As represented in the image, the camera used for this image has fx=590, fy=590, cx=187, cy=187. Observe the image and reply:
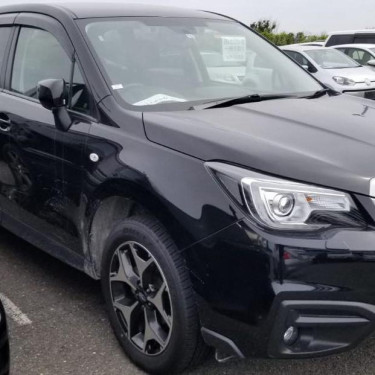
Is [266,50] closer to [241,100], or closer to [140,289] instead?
[241,100]

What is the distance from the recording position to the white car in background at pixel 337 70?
11375 millimetres

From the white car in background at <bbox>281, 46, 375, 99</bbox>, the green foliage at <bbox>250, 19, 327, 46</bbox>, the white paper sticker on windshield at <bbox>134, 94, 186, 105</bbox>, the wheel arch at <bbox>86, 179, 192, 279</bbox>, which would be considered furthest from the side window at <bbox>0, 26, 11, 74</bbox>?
the green foliage at <bbox>250, 19, 327, 46</bbox>

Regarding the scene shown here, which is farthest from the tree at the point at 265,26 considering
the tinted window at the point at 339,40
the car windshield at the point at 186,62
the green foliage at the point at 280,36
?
the car windshield at the point at 186,62

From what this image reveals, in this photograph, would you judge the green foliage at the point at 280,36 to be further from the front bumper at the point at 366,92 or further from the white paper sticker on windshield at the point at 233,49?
the white paper sticker on windshield at the point at 233,49

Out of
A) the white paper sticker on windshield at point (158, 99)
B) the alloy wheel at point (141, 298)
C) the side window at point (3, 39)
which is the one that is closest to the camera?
the alloy wheel at point (141, 298)

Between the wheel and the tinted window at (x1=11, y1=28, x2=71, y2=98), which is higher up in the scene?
the tinted window at (x1=11, y1=28, x2=71, y2=98)

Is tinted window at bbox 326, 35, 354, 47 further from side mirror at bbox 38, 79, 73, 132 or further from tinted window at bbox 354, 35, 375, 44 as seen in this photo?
side mirror at bbox 38, 79, 73, 132

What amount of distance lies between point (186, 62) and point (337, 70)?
30.6 ft

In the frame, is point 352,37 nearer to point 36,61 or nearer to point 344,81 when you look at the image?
point 344,81

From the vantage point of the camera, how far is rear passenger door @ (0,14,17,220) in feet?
11.9

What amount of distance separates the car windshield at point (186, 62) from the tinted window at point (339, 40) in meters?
14.5

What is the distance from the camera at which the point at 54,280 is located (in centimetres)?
386

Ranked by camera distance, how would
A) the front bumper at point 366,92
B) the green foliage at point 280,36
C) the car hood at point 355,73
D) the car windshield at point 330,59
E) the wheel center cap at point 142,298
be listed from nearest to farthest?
the wheel center cap at point 142,298
the front bumper at point 366,92
the car hood at point 355,73
the car windshield at point 330,59
the green foliage at point 280,36

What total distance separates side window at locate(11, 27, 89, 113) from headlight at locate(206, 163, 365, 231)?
1207 mm
